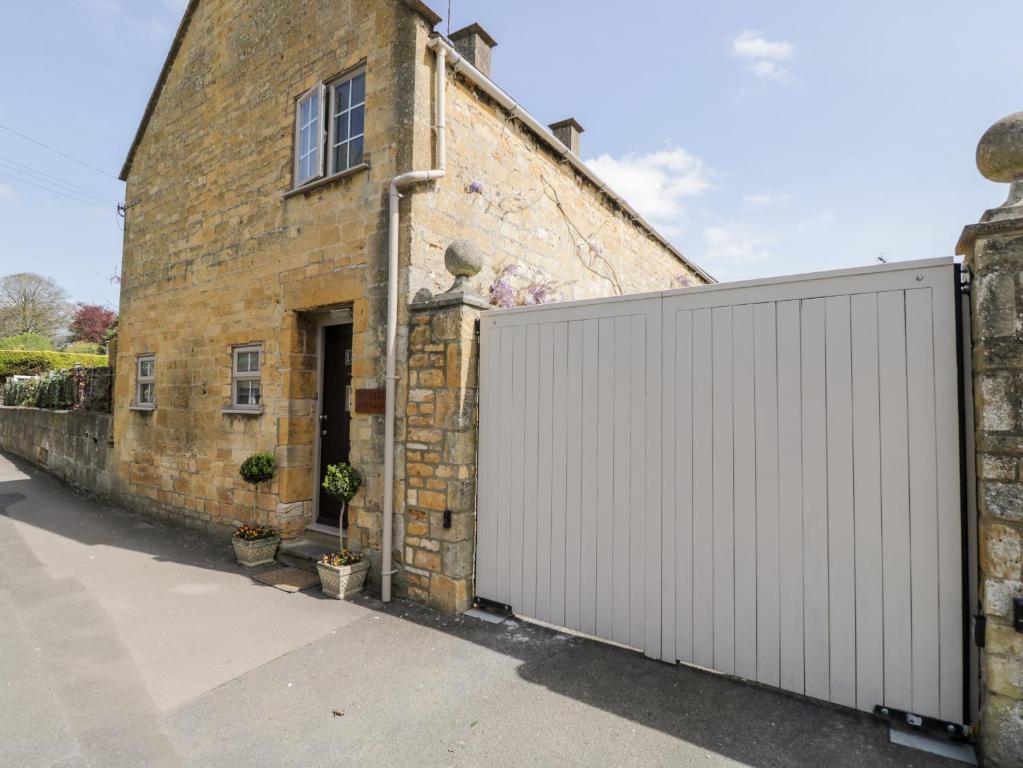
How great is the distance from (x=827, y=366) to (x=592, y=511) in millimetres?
1904

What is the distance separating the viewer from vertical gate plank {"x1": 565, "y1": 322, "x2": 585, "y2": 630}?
4176mm

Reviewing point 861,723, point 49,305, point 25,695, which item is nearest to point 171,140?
point 25,695

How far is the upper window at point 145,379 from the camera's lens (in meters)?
8.49

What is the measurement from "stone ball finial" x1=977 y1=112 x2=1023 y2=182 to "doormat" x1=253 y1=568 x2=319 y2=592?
6055mm

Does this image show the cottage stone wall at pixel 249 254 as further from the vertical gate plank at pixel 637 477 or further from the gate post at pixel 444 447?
the vertical gate plank at pixel 637 477

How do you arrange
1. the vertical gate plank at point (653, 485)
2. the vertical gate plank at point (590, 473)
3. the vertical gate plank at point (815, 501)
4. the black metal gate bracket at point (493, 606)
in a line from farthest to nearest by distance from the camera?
the black metal gate bracket at point (493, 606)
the vertical gate plank at point (590, 473)
the vertical gate plank at point (653, 485)
the vertical gate plank at point (815, 501)

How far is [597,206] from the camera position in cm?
892

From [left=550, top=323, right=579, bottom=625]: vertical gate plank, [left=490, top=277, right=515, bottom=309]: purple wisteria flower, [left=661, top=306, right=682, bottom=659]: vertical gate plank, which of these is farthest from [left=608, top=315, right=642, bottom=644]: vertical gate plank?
[left=490, top=277, right=515, bottom=309]: purple wisteria flower

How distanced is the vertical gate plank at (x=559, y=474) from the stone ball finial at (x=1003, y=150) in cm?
264

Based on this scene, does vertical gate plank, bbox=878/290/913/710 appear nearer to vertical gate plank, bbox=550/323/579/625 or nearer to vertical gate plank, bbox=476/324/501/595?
vertical gate plank, bbox=550/323/579/625

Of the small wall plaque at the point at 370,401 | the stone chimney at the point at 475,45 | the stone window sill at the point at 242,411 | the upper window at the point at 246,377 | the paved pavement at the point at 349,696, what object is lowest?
the paved pavement at the point at 349,696

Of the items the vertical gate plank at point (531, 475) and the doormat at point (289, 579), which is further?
the doormat at point (289, 579)

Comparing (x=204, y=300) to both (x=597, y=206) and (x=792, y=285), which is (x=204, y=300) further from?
(x=792, y=285)

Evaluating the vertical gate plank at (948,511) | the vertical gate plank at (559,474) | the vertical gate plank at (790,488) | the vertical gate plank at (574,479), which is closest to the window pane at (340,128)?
the vertical gate plank at (559,474)
